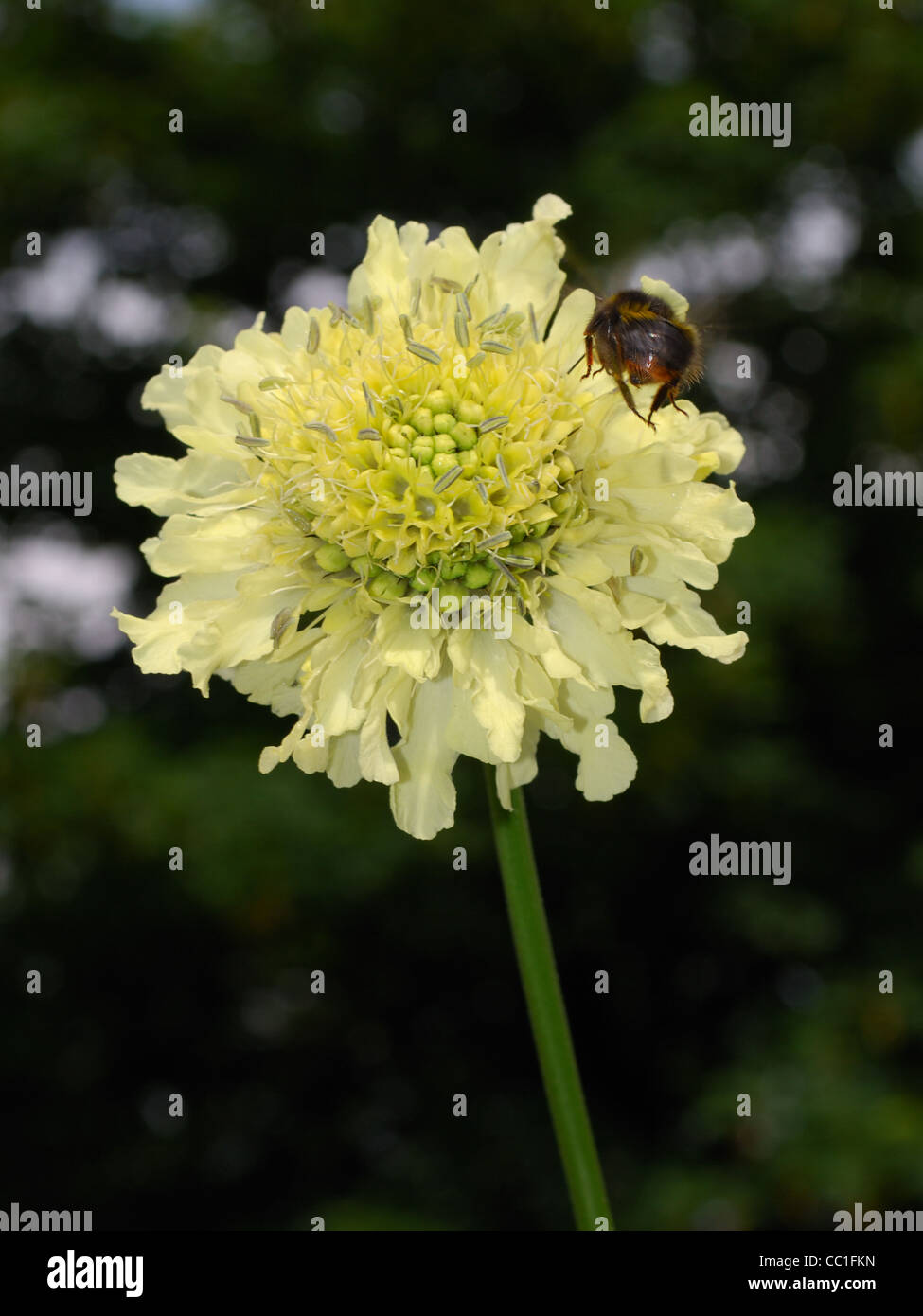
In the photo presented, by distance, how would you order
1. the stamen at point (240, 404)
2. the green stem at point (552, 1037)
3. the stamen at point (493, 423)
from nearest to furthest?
1. the green stem at point (552, 1037)
2. the stamen at point (493, 423)
3. the stamen at point (240, 404)

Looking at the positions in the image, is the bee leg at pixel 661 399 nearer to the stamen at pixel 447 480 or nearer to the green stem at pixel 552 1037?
the stamen at pixel 447 480

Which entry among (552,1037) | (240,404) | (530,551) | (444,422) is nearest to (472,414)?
(444,422)

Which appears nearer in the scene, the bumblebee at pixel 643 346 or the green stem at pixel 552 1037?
the green stem at pixel 552 1037

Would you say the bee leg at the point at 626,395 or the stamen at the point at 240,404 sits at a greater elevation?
the stamen at the point at 240,404

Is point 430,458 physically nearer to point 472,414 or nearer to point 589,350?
point 472,414

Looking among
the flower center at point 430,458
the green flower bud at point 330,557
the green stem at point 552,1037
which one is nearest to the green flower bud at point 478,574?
the flower center at point 430,458
